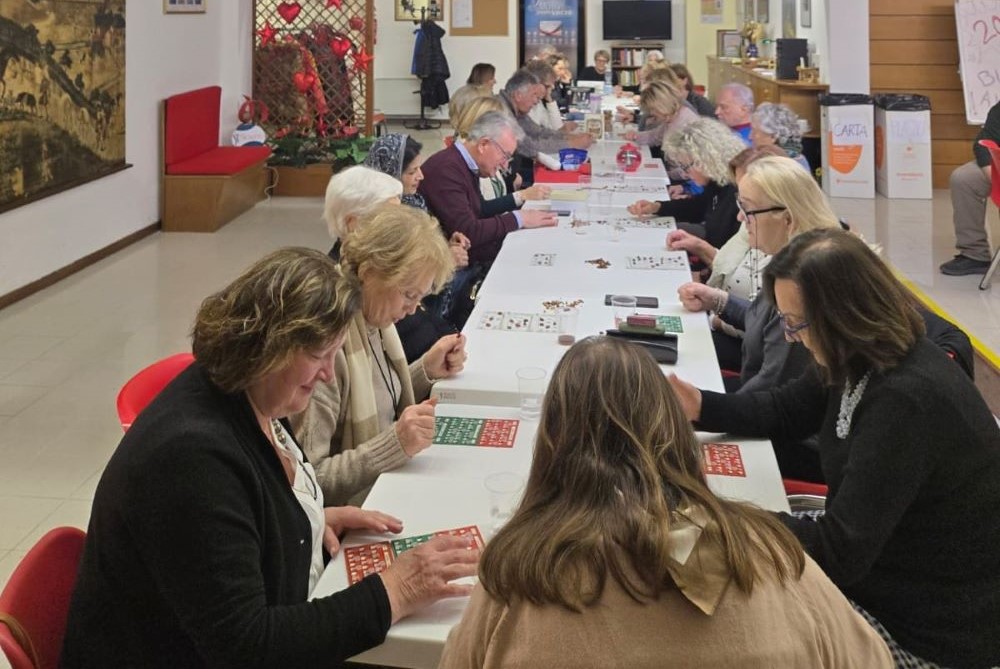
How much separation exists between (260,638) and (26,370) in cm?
420

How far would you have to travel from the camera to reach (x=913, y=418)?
Answer: 6.20ft

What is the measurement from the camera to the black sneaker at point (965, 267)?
6.92m

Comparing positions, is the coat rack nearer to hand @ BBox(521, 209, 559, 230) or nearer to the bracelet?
hand @ BBox(521, 209, 559, 230)

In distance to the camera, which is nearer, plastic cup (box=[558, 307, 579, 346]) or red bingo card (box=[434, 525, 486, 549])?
red bingo card (box=[434, 525, 486, 549])

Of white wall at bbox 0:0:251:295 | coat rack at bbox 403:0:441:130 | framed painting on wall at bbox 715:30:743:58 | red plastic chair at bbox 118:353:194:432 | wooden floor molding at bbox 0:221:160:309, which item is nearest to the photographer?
red plastic chair at bbox 118:353:194:432

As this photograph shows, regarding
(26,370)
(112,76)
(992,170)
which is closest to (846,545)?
(26,370)

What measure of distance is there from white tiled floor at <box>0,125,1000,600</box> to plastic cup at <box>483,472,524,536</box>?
1.97m

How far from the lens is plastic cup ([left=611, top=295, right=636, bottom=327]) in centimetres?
369

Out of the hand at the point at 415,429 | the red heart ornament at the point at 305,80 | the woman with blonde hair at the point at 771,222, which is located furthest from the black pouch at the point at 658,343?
the red heart ornament at the point at 305,80

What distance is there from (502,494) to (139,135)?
22.8 feet

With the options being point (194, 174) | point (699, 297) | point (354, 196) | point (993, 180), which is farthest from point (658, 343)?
point (194, 174)

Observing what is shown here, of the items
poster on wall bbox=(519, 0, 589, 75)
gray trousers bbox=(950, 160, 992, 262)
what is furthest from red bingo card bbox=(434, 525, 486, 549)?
poster on wall bbox=(519, 0, 589, 75)

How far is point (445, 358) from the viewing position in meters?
2.96

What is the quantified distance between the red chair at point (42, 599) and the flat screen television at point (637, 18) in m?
16.6
